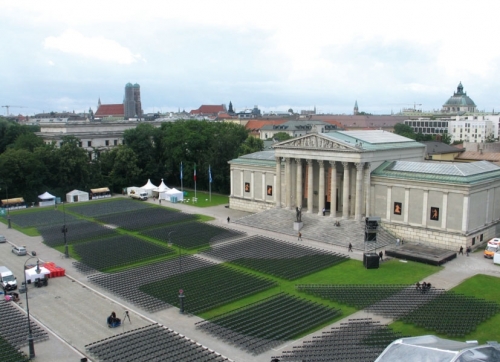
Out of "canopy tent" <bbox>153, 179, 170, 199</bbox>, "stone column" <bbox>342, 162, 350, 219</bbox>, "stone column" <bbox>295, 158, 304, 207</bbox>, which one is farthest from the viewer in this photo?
"canopy tent" <bbox>153, 179, 170, 199</bbox>

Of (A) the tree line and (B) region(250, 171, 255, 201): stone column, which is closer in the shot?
(B) region(250, 171, 255, 201): stone column

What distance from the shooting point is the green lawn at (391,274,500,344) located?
116ft

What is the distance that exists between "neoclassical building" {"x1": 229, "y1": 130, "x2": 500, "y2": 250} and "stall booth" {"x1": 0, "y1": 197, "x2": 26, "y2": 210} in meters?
45.3

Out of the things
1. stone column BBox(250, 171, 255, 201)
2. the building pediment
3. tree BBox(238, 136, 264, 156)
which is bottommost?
stone column BBox(250, 171, 255, 201)

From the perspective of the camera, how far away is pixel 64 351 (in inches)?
1345

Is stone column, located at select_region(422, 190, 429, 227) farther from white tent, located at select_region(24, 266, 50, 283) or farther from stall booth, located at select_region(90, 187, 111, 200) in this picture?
stall booth, located at select_region(90, 187, 111, 200)

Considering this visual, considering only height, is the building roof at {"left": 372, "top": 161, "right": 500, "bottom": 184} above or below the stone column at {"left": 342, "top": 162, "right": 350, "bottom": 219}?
above

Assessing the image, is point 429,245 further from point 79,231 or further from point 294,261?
point 79,231

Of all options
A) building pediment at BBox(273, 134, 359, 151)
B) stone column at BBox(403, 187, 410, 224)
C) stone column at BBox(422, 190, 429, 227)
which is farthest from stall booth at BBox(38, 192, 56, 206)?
stone column at BBox(422, 190, 429, 227)

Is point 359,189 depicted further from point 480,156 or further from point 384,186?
point 480,156

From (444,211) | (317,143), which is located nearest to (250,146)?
(317,143)

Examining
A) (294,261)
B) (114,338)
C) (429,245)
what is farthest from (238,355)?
(429,245)

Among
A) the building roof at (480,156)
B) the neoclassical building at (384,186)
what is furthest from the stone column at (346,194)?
the building roof at (480,156)

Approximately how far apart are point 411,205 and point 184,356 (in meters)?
40.9
